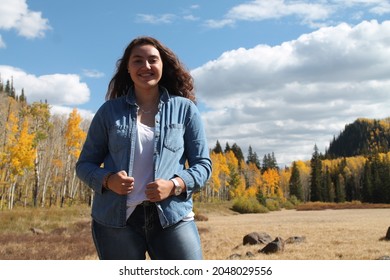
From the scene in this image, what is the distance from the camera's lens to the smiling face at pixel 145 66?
227 centimetres

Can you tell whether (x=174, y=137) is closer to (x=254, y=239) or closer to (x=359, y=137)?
(x=254, y=239)

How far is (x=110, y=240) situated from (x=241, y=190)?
68.3 metres

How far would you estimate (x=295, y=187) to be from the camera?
270 feet

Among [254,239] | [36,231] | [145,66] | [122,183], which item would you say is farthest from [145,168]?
[36,231]

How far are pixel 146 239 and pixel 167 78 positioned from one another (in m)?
0.94

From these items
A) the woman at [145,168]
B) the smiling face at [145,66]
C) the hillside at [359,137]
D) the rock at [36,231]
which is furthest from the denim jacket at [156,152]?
the hillside at [359,137]

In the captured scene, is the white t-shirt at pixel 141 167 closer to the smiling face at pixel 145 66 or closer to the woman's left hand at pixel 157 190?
the woman's left hand at pixel 157 190

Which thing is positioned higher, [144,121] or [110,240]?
[144,121]

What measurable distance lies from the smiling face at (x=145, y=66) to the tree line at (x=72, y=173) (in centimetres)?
2574

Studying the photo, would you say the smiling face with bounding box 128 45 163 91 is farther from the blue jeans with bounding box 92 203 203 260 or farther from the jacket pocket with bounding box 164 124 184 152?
the blue jeans with bounding box 92 203 203 260

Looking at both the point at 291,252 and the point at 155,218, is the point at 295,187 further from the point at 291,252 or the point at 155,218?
the point at 155,218

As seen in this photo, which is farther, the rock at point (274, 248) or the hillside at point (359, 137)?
the hillside at point (359, 137)

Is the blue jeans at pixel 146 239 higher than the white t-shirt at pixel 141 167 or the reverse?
the reverse
